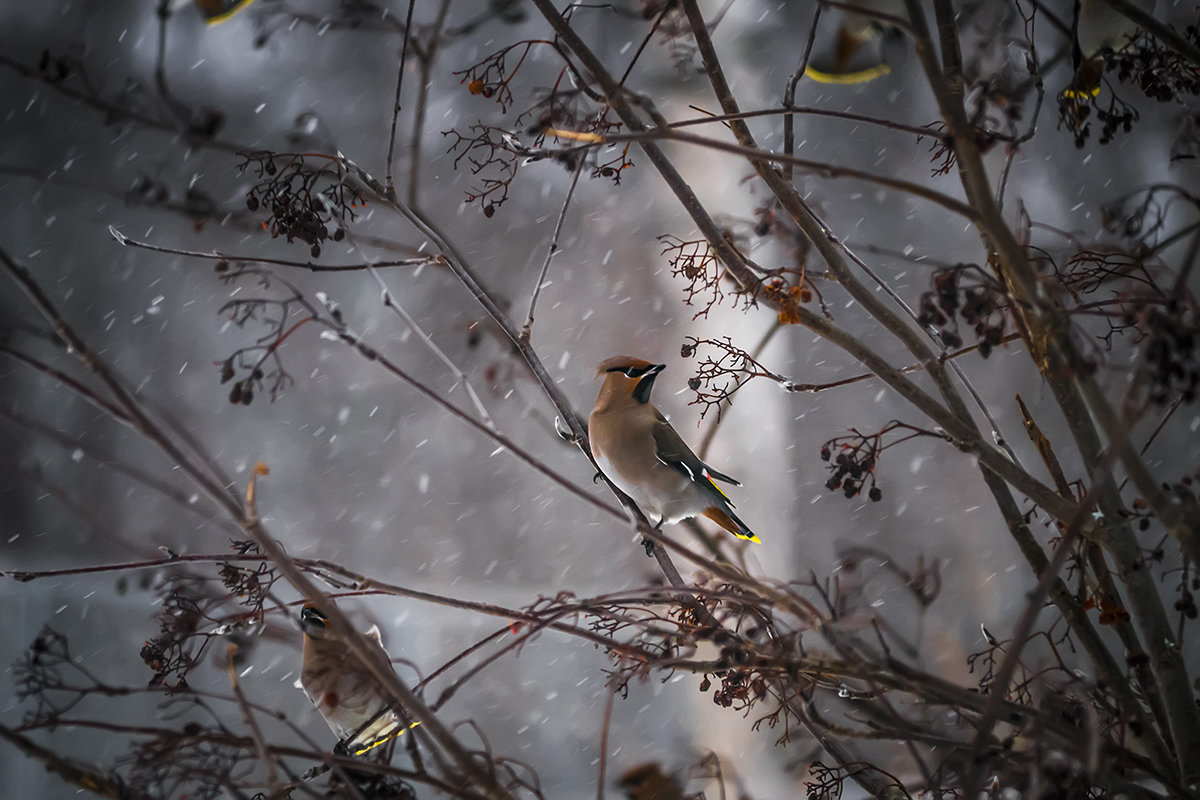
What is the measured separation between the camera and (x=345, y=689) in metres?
0.98

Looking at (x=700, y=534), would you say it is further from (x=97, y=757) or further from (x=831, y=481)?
(x=97, y=757)

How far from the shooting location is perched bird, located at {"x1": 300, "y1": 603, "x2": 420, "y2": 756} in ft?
1.57

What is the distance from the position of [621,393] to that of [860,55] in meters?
0.49

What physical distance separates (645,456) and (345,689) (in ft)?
1.39

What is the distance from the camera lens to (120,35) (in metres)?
1.75

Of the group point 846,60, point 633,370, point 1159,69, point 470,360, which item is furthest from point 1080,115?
point 470,360

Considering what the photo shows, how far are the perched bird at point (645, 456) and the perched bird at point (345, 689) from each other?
0.32 m

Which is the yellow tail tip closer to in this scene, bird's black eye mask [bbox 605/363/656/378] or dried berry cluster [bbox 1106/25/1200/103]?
dried berry cluster [bbox 1106/25/1200/103]

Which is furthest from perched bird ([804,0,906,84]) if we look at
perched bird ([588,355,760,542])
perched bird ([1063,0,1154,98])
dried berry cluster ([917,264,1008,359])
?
perched bird ([588,355,760,542])

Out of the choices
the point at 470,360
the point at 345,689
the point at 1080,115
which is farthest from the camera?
the point at 470,360

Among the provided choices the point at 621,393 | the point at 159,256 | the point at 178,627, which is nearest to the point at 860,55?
the point at 621,393

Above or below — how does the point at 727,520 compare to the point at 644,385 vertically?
below

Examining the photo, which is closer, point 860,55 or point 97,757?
point 860,55

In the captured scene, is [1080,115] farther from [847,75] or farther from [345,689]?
[345,689]
